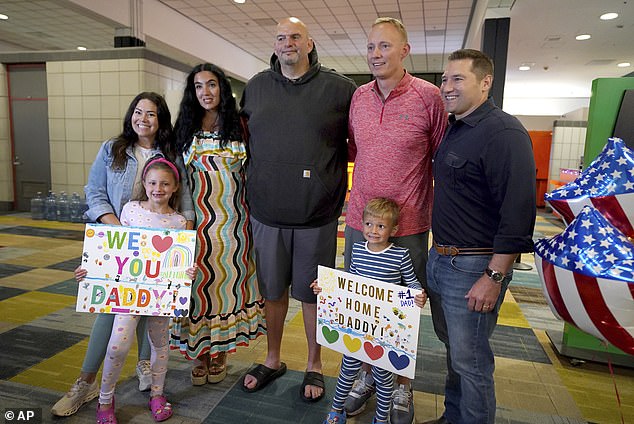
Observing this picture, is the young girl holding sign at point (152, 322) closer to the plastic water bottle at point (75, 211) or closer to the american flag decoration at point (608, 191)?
the american flag decoration at point (608, 191)

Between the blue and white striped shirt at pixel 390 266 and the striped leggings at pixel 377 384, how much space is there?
376 mm

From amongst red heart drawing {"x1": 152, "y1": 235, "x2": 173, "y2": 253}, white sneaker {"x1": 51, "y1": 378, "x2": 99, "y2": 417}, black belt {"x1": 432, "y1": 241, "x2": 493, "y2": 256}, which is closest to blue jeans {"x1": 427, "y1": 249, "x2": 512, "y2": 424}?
black belt {"x1": 432, "y1": 241, "x2": 493, "y2": 256}

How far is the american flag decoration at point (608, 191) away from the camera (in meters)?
1.18

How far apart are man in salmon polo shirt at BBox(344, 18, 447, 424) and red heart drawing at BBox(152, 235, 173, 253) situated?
82cm

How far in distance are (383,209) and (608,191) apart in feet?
2.47

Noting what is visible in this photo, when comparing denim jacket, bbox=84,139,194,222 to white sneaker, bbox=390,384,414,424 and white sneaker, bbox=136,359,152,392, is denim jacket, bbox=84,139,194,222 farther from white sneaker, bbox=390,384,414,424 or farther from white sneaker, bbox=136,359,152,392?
white sneaker, bbox=390,384,414,424

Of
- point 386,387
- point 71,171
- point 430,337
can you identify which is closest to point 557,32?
point 430,337

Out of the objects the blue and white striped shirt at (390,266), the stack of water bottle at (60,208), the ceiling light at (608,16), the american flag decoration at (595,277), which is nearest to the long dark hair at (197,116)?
the blue and white striped shirt at (390,266)

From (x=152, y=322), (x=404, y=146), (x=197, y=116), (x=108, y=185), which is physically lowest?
(x=152, y=322)

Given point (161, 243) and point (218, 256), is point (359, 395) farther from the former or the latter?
point (161, 243)

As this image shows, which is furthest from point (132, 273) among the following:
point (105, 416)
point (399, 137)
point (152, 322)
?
point (399, 137)

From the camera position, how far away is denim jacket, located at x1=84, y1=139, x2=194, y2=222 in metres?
1.98

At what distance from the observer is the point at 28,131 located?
7648mm

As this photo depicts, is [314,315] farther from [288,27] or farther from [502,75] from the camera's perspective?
[502,75]
